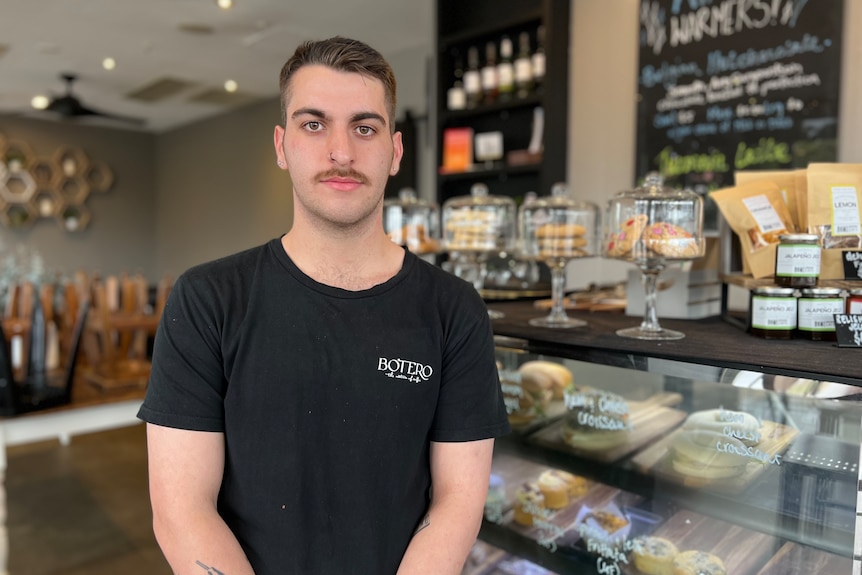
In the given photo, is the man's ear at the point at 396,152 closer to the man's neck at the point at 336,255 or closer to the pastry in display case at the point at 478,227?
the man's neck at the point at 336,255

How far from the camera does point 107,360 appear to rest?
400cm

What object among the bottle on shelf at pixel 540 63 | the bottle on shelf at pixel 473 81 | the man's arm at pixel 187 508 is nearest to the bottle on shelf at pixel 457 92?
the bottle on shelf at pixel 473 81

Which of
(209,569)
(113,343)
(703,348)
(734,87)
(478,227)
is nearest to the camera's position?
(209,569)

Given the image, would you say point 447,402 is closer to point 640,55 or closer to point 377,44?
→ point 640,55

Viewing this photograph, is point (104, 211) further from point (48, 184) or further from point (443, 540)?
point (443, 540)

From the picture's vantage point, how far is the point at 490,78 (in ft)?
11.2

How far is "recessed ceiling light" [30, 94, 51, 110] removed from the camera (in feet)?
23.7

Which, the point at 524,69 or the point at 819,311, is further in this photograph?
the point at 524,69

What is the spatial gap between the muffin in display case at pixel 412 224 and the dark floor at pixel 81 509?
1570mm

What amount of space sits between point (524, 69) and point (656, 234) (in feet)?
7.09

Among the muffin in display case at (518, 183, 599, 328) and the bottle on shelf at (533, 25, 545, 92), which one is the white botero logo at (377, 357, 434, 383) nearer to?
A: the muffin in display case at (518, 183, 599, 328)

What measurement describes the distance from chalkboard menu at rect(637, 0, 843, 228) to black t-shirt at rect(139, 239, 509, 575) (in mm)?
2046

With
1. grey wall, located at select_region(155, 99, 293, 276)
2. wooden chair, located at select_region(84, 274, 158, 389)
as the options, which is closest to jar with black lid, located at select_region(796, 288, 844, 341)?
wooden chair, located at select_region(84, 274, 158, 389)

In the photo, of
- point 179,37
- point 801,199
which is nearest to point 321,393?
point 801,199
